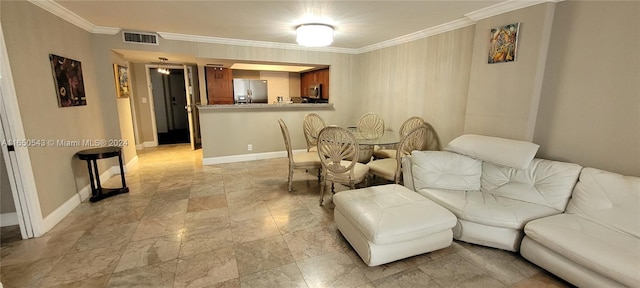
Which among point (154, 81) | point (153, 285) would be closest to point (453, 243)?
point (153, 285)

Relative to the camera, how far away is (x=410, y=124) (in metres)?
4.04

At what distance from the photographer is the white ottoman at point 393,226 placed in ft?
6.19

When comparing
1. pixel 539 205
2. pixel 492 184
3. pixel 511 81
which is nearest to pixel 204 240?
pixel 492 184

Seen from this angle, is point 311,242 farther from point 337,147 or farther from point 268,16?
point 268,16

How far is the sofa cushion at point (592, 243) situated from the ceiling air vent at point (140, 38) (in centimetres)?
501

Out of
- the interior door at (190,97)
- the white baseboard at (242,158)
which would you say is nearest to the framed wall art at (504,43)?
the white baseboard at (242,158)

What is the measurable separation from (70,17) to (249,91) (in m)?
3.89

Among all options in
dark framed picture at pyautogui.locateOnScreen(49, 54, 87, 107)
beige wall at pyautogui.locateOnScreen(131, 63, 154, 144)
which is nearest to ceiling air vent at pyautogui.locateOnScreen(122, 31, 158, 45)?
dark framed picture at pyautogui.locateOnScreen(49, 54, 87, 107)

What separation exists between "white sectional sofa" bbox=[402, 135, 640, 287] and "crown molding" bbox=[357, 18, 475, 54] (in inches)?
59.4

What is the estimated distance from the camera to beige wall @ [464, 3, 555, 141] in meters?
2.46

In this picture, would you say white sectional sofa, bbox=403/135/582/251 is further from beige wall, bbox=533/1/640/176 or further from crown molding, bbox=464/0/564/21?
crown molding, bbox=464/0/564/21

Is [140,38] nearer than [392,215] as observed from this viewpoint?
No

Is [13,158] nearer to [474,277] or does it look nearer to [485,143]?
[474,277]

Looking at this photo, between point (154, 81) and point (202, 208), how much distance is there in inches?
238
